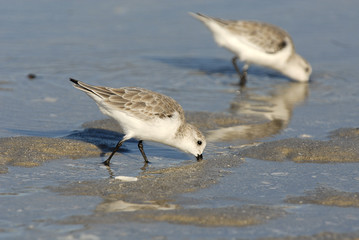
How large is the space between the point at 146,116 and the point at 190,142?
2.06ft

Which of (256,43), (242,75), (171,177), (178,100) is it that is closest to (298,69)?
(256,43)

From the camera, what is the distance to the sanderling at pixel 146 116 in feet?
24.0

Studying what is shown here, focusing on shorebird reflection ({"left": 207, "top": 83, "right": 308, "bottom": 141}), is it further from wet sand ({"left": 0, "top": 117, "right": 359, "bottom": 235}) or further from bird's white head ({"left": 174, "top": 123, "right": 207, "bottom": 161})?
bird's white head ({"left": 174, "top": 123, "right": 207, "bottom": 161})

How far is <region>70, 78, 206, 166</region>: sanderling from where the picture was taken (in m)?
7.32

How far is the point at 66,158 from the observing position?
24.5 feet

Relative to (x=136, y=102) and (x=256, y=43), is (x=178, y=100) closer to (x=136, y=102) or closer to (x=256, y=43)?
(x=256, y=43)

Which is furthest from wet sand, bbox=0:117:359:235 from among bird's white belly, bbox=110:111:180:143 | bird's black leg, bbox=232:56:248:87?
bird's black leg, bbox=232:56:248:87

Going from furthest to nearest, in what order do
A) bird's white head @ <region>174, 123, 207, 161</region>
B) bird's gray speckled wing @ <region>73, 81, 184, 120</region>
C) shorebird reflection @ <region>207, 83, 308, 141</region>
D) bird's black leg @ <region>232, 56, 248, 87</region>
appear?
bird's black leg @ <region>232, 56, 248, 87</region>
shorebird reflection @ <region>207, 83, 308, 141</region>
bird's white head @ <region>174, 123, 207, 161</region>
bird's gray speckled wing @ <region>73, 81, 184, 120</region>

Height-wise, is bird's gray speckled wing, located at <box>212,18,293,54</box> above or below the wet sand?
above

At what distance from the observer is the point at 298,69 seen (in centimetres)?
1248

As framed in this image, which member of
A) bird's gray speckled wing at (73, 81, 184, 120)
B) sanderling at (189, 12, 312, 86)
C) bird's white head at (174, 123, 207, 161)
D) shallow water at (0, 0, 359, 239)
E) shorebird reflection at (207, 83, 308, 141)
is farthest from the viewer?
sanderling at (189, 12, 312, 86)

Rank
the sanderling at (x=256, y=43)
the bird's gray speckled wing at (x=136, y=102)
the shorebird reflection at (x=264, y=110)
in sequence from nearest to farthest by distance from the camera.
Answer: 1. the bird's gray speckled wing at (x=136, y=102)
2. the shorebird reflection at (x=264, y=110)
3. the sanderling at (x=256, y=43)

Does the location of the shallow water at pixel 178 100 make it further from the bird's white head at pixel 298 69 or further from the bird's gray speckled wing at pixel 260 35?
the bird's gray speckled wing at pixel 260 35

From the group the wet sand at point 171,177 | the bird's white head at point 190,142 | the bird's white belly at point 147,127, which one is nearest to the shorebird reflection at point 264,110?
the wet sand at point 171,177
